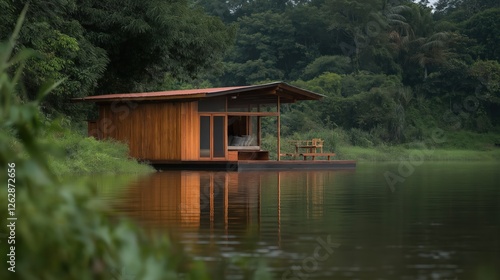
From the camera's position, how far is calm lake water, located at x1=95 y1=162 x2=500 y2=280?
5566 mm

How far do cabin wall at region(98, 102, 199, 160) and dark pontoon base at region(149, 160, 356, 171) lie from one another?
0.20 metres

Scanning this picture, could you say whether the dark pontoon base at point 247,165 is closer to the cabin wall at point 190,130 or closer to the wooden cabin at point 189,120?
the wooden cabin at point 189,120

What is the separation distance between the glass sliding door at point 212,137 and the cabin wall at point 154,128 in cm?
22

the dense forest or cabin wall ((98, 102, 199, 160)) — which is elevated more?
the dense forest

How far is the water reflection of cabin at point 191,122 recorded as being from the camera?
78.5ft

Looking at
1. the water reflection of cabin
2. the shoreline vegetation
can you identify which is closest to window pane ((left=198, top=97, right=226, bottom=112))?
the water reflection of cabin

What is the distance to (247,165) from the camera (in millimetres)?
23156

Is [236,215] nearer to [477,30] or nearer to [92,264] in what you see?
[92,264]

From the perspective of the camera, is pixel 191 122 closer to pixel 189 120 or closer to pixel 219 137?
pixel 189 120

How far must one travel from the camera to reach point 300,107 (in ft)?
151

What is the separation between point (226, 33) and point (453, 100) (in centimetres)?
2328

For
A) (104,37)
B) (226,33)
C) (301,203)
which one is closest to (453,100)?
(226,33)

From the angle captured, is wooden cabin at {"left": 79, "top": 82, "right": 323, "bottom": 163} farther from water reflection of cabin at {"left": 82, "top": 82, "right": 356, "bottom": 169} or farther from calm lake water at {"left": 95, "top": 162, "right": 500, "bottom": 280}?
calm lake water at {"left": 95, "top": 162, "right": 500, "bottom": 280}

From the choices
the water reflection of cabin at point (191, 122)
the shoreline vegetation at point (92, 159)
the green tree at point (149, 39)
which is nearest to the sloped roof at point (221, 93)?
the water reflection of cabin at point (191, 122)
